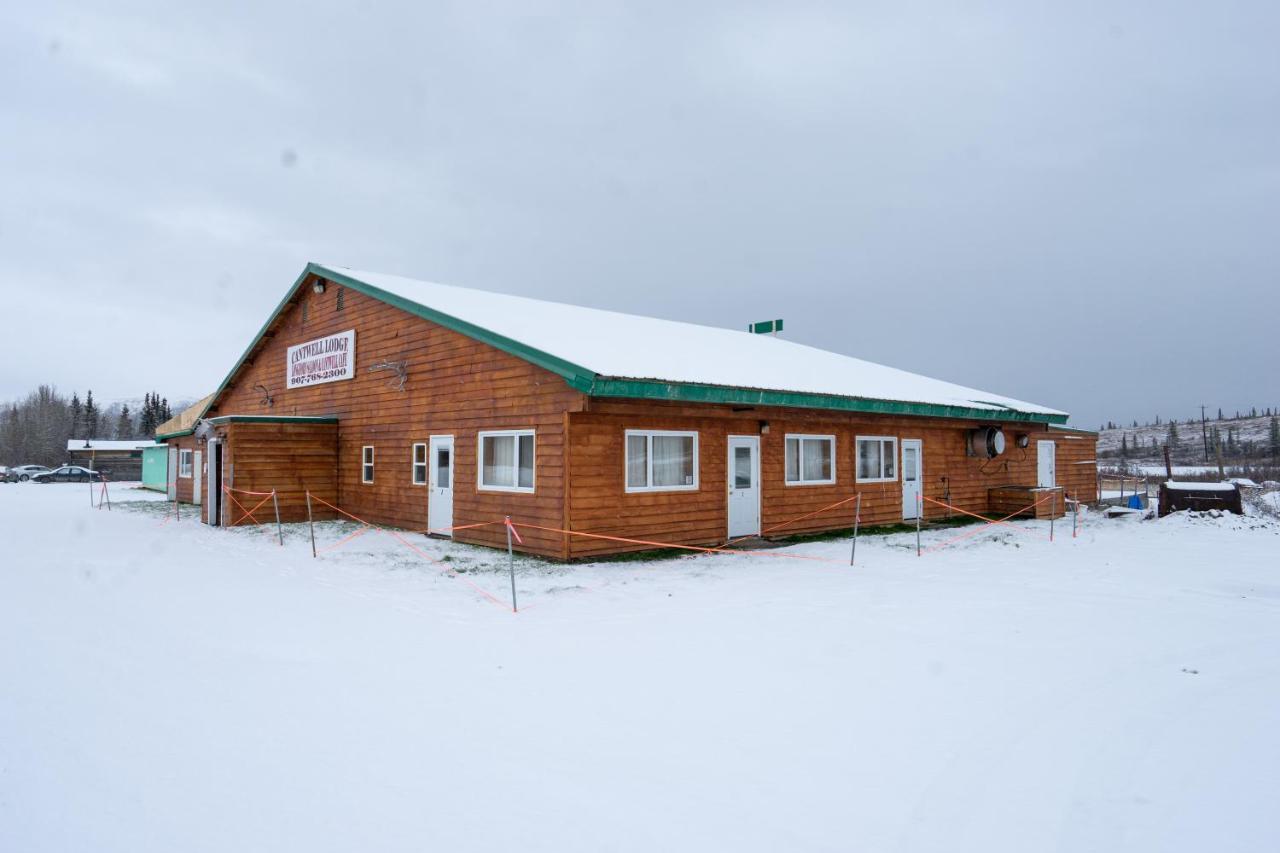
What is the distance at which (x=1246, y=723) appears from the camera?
5.21 metres

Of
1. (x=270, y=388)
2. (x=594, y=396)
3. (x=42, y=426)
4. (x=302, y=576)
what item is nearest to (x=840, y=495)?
(x=594, y=396)

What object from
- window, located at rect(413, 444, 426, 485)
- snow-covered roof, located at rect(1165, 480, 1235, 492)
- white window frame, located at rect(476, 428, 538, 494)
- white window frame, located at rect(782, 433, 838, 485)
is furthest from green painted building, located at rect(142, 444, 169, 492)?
snow-covered roof, located at rect(1165, 480, 1235, 492)

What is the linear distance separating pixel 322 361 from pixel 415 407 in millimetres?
5197

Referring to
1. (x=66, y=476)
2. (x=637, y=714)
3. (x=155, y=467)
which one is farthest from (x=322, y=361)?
(x=66, y=476)

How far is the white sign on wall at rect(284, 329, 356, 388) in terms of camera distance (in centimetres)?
1819

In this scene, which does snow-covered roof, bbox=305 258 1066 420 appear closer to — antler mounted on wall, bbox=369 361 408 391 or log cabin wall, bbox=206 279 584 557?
log cabin wall, bbox=206 279 584 557

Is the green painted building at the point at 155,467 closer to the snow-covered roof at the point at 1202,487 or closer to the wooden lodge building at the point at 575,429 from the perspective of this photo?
the wooden lodge building at the point at 575,429

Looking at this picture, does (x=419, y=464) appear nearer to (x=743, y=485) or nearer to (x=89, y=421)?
(x=743, y=485)

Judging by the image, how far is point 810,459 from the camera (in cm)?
1602

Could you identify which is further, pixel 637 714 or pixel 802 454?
pixel 802 454

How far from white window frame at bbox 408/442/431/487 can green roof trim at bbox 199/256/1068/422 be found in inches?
103

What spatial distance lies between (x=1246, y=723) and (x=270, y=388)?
22.9 meters

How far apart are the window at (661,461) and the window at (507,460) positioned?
1700mm

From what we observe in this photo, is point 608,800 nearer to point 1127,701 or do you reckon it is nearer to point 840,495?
point 1127,701
